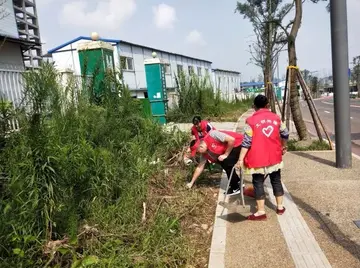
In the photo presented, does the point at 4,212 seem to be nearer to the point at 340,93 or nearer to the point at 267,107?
the point at 267,107

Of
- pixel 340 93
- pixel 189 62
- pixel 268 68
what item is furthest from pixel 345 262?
pixel 189 62

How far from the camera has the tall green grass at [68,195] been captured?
3.16m

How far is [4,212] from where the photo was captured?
120 inches

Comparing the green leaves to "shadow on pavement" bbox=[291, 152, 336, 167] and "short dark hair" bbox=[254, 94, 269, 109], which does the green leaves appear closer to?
"short dark hair" bbox=[254, 94, 269, 109]

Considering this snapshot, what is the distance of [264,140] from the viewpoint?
4414 millimetres

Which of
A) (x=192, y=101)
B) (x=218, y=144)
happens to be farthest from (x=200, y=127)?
(x=192, y=101)

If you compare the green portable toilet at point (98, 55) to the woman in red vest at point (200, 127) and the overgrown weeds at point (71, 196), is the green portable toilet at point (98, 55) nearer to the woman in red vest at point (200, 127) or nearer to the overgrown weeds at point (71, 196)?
the overgrown weeds at point (71, 196)

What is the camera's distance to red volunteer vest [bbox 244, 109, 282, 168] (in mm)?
4410

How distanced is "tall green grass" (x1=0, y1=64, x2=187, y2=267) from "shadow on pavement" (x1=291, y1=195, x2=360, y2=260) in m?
1.59

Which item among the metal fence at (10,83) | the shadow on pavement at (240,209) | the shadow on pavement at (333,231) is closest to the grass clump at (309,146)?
the shadow on pavement at (240,209)

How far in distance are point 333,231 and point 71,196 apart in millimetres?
2799

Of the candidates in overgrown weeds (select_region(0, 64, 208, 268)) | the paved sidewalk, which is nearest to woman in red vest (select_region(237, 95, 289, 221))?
the paved sidewalk

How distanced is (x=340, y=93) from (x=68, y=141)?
481 centimetres

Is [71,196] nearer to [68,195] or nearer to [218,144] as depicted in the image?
[68,195]
